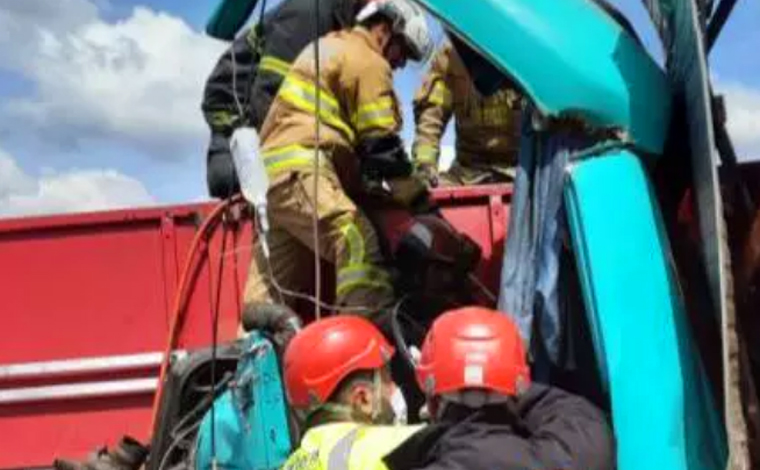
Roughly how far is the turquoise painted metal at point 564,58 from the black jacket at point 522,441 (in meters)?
0.67

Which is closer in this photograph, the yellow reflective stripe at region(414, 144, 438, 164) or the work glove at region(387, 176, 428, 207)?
the work glove at region(387, 176, 428, 207)

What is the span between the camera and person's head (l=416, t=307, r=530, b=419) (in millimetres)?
2525

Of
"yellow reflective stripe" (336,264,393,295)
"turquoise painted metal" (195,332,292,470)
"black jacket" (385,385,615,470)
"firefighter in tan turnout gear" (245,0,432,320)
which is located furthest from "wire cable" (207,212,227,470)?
"black jacket" (385,385,615,470)

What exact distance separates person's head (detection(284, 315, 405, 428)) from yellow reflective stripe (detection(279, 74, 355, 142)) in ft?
4.09

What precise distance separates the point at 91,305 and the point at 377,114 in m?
1.62

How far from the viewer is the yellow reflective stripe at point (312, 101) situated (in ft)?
13.8

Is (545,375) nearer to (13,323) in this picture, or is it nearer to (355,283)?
(355,283)

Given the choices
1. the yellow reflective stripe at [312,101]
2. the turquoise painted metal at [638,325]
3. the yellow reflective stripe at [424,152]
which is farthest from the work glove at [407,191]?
the yellow reflective stripe at [424,152]

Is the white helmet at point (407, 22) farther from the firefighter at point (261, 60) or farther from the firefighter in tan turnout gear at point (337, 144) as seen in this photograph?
the firefighter at point (261, 60)

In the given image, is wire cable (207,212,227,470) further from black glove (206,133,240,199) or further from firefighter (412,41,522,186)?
firefighter (412,41,522,186)

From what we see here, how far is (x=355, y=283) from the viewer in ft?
13.0

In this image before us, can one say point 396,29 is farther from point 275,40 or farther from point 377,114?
point 275,40

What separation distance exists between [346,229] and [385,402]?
1.10 meters

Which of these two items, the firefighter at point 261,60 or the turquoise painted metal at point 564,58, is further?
the firefighter at point 261,60
